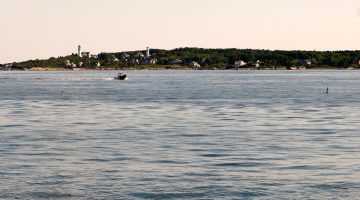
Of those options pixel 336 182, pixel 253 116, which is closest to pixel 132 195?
pixel 336 182

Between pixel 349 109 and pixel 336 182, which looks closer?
pixel 336 182

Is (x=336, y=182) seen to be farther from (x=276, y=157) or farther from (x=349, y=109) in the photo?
(x=349, y=109)

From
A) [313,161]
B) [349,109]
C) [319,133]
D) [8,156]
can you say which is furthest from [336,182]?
[349,109]

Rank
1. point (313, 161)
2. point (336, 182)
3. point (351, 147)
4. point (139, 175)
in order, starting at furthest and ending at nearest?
point (351, 147)
point (313, 161)
point (139, 175)
point (336, 182)

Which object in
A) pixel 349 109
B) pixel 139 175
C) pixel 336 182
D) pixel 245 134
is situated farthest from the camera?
pixel 349 109

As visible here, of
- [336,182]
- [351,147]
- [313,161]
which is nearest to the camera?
[336,182]

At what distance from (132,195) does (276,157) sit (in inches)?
454

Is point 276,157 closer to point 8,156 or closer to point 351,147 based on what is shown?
point 351,147

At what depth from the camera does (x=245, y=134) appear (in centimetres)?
4947

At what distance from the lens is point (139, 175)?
32.2m

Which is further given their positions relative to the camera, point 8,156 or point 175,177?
point 8,156

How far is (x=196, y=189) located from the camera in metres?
29.0

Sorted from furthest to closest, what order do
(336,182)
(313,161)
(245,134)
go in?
1. (245,134)
2. (313,161)
3. (336,182)

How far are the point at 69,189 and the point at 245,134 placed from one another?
22.3 m
